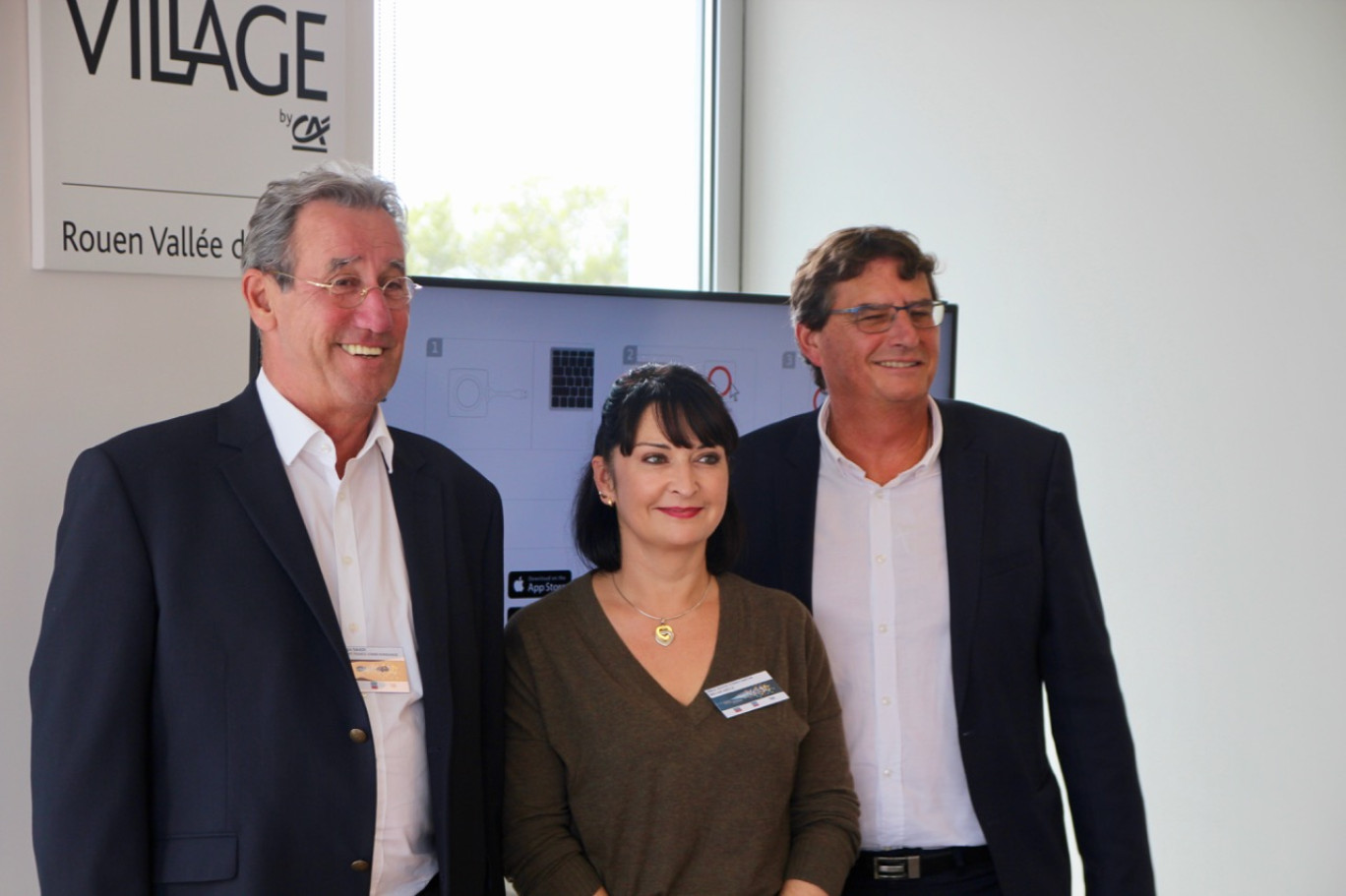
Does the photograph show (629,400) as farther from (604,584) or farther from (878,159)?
(878,159)

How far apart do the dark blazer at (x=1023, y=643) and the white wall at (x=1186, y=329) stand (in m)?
1.15

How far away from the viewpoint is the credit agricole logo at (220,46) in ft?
9.13

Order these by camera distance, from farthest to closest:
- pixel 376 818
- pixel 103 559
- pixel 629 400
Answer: pixel 629 400, pixel 376 818, pixel 103 559

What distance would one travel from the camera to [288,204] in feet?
6.13

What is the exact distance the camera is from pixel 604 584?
85.5 inches

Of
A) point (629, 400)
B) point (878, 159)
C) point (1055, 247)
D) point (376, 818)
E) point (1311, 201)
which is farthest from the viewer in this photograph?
point (878, 159)

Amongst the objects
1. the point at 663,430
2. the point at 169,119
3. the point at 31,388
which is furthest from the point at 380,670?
the point at 169,119

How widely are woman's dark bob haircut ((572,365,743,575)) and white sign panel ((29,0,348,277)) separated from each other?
1258 mm

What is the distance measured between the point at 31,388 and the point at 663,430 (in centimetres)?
149

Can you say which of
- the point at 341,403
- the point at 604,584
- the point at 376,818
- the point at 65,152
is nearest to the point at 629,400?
the point at 604,584

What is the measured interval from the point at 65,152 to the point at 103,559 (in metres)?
1.45

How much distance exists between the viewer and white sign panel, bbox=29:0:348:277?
107 inches

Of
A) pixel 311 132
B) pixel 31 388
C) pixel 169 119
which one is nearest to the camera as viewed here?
pixel 31 388

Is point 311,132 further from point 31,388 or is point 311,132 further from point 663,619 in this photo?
point 663,619
